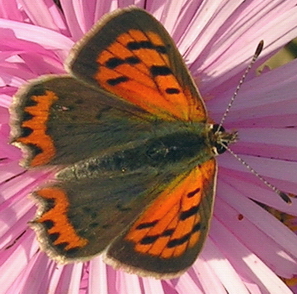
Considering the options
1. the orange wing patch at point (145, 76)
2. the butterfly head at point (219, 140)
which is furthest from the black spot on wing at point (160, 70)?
the butterfly head at point (219, 140)

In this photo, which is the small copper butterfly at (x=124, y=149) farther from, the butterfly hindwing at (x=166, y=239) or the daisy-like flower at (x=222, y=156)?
the daisy-like flower at (x=222, y=156)

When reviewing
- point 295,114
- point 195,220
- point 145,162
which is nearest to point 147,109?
point 145,162

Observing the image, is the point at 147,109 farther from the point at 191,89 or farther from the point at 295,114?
the point at 295,114

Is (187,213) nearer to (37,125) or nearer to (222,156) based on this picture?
(37,125)

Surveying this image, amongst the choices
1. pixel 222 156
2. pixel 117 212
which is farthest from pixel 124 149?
pixel 222 156

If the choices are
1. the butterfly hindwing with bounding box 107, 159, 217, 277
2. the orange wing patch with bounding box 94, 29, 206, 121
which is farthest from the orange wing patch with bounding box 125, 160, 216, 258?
the orange wing patch with bounding box 94, 29, 206, 121
